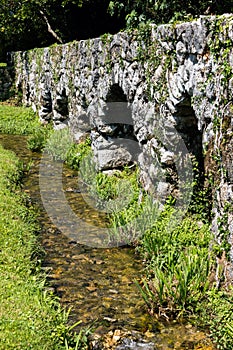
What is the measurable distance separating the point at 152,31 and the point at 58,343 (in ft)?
16.7

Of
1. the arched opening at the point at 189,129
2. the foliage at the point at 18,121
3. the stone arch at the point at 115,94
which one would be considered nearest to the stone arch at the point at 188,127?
the arched opening at the point at 189,129

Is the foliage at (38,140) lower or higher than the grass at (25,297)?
higher

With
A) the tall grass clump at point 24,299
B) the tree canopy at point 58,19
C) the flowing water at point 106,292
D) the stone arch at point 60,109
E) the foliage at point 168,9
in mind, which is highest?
the tree canopy at point 58,19

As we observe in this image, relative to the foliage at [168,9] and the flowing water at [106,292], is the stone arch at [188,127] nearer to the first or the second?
the flowing water at [106,292]

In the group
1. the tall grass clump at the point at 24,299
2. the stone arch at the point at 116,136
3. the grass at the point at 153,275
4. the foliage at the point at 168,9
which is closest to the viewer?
the tall grass clump at the point at 24,299

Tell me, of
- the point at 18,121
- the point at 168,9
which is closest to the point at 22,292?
the point at 168,9

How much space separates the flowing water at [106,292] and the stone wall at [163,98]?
113cm

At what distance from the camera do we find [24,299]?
4906 millimetres

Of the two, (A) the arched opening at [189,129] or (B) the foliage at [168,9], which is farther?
(B) the foliage at [168,9]

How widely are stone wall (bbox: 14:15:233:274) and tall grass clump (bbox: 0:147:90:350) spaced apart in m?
2.02

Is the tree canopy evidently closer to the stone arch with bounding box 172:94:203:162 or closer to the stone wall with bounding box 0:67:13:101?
the stone wall with bounding box 0:67:13:101

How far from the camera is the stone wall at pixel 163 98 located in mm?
5293

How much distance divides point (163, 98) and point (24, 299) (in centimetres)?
373

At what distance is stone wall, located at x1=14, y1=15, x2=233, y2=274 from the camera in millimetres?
5293
